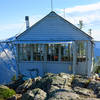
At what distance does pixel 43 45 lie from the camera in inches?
757

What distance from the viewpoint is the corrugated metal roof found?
19141 mm

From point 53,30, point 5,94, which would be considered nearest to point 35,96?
point 5,94

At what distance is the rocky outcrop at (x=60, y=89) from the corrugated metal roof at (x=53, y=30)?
16.8 feet

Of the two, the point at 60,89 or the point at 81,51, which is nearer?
the point at 60,89

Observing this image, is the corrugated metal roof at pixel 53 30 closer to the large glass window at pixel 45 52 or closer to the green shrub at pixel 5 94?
the large glass window at pixel 45 52

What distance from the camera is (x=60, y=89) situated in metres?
10.9

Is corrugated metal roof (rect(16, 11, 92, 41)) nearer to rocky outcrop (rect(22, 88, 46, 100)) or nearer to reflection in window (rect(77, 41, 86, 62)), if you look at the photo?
reflection in window (rect(77, 41, 86, 62))

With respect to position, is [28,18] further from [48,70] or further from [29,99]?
[29,99]

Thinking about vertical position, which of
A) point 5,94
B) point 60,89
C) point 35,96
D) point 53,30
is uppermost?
Result: point 53,30

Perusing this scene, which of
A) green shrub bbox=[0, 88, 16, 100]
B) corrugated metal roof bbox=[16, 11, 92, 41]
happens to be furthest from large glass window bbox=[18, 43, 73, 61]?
green shrub bbox=[0, 88, 16, 100]

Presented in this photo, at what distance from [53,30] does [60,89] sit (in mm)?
8960

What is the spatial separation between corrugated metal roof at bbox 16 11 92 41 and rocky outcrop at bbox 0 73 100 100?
16.8ft

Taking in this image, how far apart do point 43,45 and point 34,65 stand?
5.32 ft

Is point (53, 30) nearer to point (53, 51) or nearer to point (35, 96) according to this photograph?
point (53, 51)
